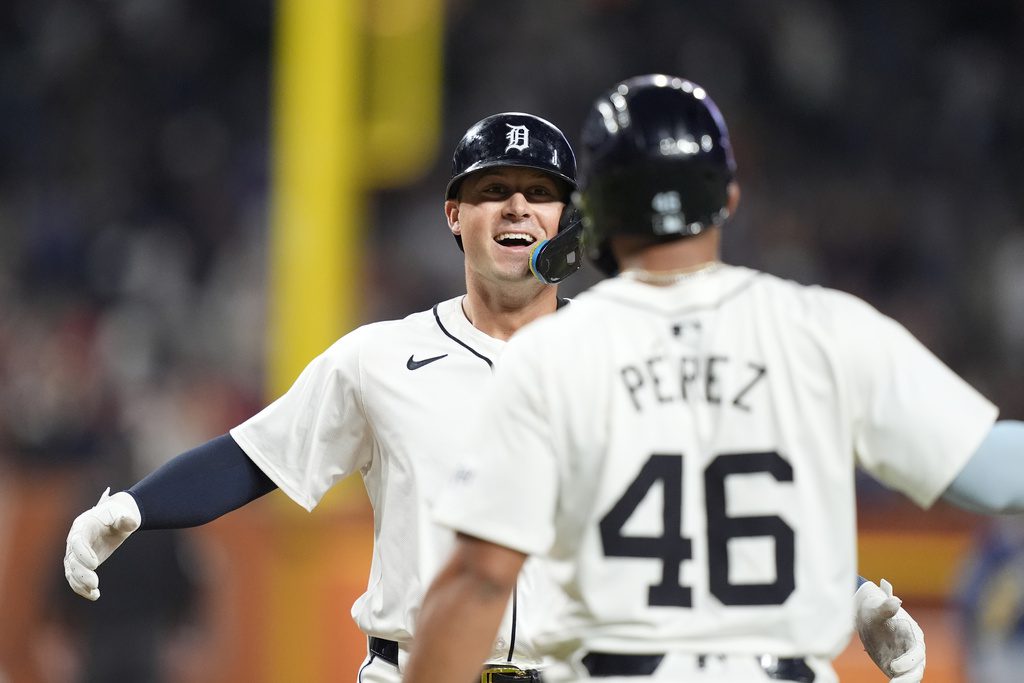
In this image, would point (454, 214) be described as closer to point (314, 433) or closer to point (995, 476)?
point (314, 433)

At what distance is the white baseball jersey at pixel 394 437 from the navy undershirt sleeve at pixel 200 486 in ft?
0.15

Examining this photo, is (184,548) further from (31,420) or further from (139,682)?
(31,420)

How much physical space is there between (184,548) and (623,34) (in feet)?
21.9

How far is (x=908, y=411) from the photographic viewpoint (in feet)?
6.84

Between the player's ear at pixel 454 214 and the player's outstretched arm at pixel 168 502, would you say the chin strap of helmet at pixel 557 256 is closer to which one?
the player's ear at pixel 454 214

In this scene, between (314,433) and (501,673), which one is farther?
(314,433)

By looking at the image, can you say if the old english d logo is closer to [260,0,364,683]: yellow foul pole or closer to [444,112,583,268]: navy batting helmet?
[444,112,583,268]: navy batting helmet

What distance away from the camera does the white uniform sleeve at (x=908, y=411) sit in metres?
2.09

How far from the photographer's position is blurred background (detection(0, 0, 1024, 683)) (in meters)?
7.00

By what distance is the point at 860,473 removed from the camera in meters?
7.77

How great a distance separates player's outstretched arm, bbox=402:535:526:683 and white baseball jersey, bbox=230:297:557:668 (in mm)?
1094

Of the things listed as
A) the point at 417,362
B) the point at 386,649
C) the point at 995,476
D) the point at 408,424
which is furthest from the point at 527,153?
the point at 995,476

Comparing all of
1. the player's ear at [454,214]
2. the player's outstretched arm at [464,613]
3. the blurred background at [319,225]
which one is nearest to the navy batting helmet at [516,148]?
the player's ear at [454,214]

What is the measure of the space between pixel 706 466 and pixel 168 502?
5.40 ft
